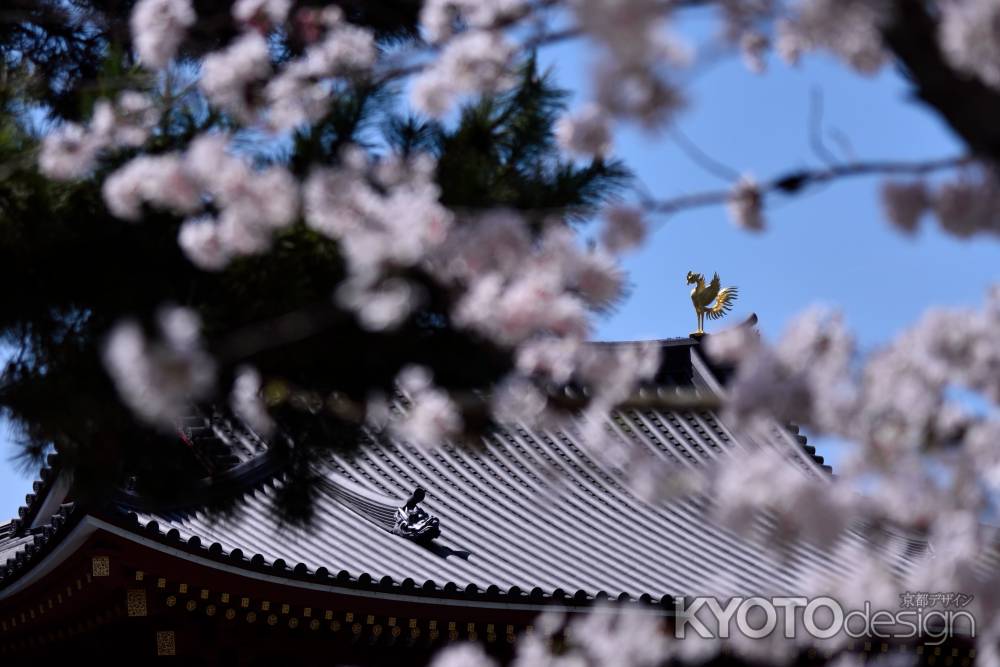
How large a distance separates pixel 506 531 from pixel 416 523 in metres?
0.81

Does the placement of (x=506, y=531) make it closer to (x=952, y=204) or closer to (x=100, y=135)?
(x=100, y=135)

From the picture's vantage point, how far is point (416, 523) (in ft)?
24.7

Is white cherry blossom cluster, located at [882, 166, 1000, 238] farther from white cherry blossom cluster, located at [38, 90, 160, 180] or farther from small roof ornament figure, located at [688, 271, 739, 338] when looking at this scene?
small roof ornament figure, located at [688, 271, 739, 338]

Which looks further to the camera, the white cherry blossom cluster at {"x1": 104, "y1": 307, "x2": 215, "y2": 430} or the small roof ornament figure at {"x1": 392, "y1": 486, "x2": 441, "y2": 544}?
the small roof ornament figure at {"x1": 392, "y1": 486, "x2": 441, "y2": 544}

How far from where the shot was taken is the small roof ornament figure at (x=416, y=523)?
7461 millimetres

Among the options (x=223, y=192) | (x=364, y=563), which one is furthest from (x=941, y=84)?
(x=364, y=563)

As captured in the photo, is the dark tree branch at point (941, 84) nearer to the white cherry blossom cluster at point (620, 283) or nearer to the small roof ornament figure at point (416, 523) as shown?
the white cherry blossom cluster at point (620, 283)

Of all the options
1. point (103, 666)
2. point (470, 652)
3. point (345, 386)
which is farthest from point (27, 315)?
point (103, 666)

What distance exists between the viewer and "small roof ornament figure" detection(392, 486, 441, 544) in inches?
294

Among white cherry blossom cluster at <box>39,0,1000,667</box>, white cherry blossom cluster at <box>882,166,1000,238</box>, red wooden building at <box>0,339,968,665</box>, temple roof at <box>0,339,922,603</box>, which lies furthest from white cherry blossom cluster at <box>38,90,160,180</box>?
temple roof at <box>0,339,922,603</box>

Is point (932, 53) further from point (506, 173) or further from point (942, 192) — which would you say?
point (506, 173)

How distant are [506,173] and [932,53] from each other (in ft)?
6.13

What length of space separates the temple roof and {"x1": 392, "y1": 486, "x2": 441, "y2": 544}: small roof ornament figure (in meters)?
0.07

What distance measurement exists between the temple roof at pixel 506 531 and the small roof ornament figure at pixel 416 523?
7 cm
